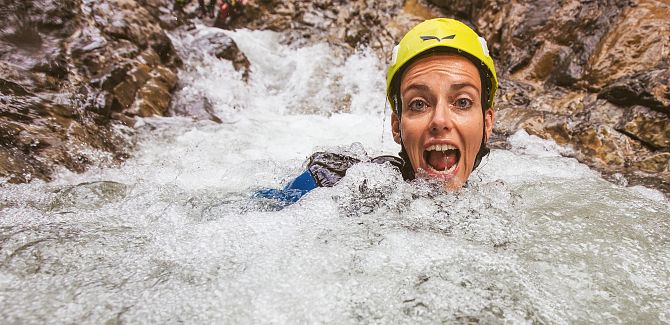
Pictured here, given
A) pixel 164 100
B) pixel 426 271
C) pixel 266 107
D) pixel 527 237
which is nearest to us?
pixel 426 271

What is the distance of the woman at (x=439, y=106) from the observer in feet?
7.13

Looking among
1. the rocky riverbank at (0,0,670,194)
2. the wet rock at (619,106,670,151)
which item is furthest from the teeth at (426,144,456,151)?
the wet rock at (619,106,670,151)

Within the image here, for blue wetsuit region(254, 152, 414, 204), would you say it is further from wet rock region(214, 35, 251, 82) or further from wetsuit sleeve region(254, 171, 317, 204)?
wet rock region(214, 35, 251, 82)

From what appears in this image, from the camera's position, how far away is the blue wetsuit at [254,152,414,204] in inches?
91.2

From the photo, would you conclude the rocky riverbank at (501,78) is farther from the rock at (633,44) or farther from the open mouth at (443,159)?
the open mouth at (443,159)

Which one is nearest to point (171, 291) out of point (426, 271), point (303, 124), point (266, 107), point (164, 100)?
point (426, 271)

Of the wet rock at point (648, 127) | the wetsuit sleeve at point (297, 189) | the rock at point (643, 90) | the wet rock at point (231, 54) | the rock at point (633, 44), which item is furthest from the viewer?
the wet rock at point (231, 54)

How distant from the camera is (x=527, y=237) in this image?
6.24 feet

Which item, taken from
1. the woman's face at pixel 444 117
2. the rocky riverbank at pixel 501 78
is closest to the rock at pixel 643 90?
the rocky riverbank at pixel 501 78

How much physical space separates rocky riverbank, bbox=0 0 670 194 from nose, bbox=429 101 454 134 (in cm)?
275

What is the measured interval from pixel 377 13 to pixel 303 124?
13.7 ft

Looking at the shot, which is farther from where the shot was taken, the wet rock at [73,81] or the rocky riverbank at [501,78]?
the rocky riverbank at [501,78]

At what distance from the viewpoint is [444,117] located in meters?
2.13

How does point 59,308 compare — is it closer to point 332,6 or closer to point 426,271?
point 426,271
